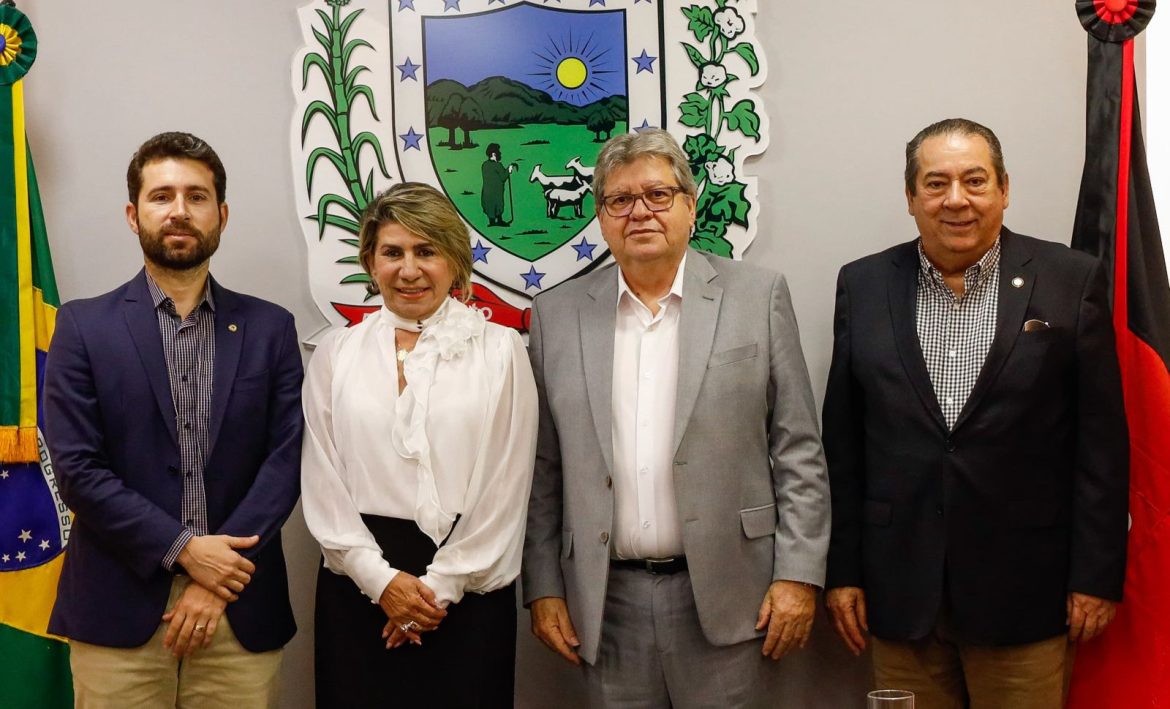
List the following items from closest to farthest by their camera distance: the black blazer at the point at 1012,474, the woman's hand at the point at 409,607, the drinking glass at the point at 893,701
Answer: the drinking glass at the point at 893,701, the woman's hand at the point at 409,607, the black blazer at the point at 1012,474

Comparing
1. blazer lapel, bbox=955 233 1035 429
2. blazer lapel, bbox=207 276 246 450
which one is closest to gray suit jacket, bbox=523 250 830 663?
blazer lapel, bbox=955 233 1035 429

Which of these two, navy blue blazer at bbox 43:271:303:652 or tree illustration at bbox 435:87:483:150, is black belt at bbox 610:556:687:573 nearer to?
navy blue blazer at bbox 43:271:303:652

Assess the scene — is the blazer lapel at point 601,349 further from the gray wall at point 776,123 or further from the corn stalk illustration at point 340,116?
the corn stalk illustration at point 340,116

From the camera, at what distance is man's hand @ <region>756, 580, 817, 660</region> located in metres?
2.26

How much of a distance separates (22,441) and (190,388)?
61cm

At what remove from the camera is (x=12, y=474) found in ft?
8.48

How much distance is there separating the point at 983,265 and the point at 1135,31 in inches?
28.6

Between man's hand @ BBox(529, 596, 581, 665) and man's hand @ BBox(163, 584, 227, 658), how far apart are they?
28.7 inches

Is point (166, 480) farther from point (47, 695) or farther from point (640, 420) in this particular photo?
point (640, 420)

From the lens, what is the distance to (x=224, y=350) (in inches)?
92.4

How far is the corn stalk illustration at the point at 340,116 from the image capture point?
2848 mm

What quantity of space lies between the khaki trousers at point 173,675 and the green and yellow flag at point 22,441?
427 mm

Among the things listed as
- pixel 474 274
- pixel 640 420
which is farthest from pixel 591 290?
pixel 474 274

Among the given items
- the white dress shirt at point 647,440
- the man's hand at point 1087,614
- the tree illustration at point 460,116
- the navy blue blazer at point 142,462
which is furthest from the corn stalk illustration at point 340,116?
the man's hand at point 1087,614
